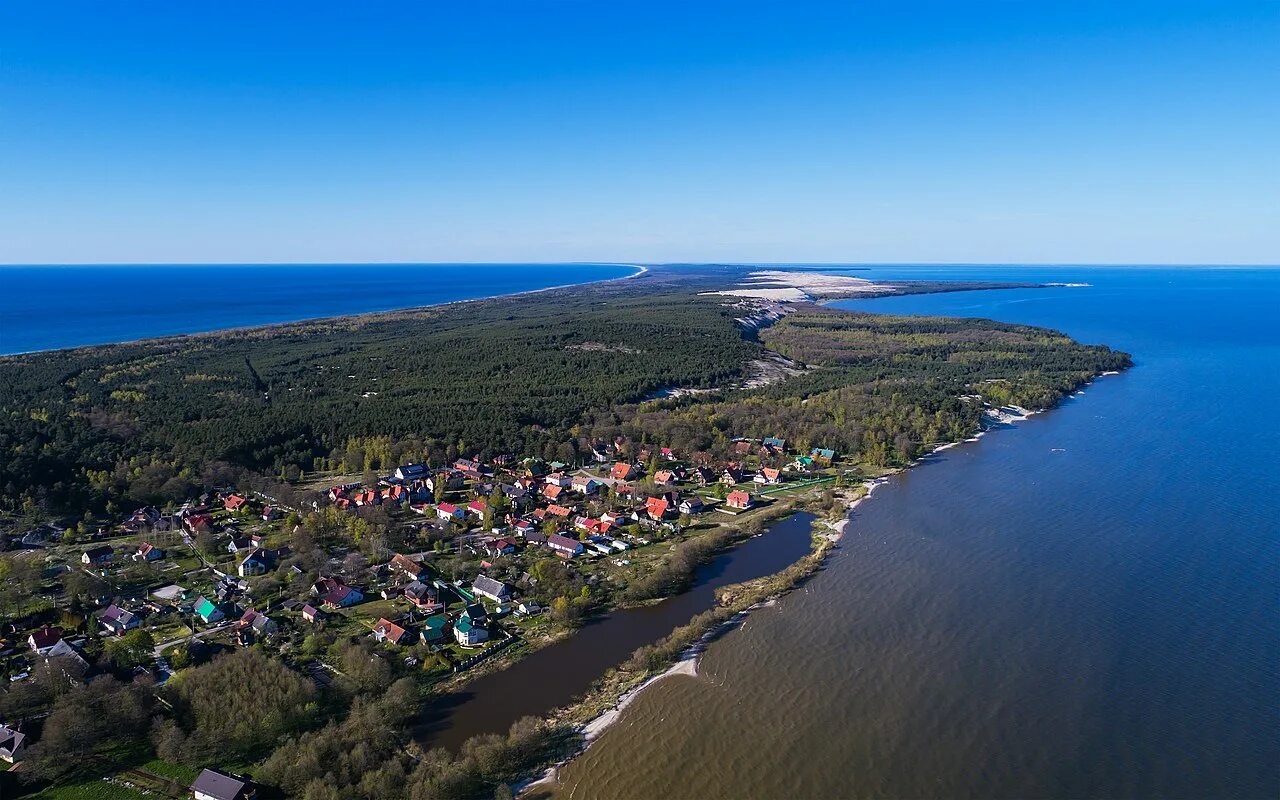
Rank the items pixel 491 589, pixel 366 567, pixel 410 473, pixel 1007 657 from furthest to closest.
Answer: pixel 410 473, pixel 366 567, pixel 491 589, pixel 1007 657

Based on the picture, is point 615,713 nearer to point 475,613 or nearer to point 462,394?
point 475,613

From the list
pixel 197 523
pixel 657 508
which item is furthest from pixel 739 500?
pixel 197 523

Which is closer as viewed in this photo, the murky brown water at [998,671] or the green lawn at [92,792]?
the green lawn at [92,792]

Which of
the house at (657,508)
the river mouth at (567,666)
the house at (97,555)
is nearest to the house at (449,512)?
the house at (657,508)

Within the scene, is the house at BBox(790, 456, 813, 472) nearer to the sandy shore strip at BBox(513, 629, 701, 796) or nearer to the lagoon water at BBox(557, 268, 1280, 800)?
the lagoon water at BBox(557, 268, 1280, 800)

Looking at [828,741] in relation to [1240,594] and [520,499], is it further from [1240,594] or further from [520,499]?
[520,499]

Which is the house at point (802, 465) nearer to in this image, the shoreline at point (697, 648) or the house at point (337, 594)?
the shoreline at point (697, 648)

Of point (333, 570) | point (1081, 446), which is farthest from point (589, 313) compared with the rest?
point (333, 570)
